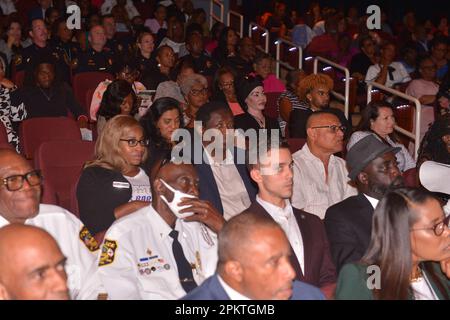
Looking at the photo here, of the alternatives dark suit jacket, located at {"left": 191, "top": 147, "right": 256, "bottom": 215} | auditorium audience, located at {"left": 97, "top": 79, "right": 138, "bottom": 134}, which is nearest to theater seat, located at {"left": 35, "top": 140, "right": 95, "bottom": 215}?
auditorium audience, located at {"left": 97, "top": 79, "right": 138, "bottom": 134}

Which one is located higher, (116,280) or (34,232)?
(34,232)

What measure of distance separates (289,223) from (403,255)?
941 millimetres

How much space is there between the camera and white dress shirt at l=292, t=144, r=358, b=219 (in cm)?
496

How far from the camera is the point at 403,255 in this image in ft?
9.95

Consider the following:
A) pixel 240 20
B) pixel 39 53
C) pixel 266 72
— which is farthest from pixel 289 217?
pixel 240 20

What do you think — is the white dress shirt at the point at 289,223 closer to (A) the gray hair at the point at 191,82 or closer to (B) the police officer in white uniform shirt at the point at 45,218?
(B) the police officer in white uniform shirt at the point at 45,218

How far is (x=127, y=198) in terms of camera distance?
4426mm

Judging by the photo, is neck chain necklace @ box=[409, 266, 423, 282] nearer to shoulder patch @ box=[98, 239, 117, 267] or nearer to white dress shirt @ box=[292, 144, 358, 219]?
shoulder patch @ box=[98, 239, 117, 267]

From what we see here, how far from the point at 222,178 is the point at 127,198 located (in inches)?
26.9

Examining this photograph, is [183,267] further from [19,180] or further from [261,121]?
[261,121]

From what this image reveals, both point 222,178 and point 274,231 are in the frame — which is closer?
point 274,231

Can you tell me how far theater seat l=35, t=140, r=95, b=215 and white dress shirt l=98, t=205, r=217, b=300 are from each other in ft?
5.18
